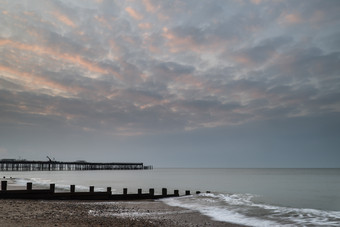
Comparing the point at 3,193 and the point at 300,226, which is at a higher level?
the point at 3,193

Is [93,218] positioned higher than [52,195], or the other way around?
[52,195]

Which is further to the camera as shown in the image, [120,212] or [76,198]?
[76,198]

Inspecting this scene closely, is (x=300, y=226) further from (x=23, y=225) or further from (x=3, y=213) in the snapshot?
(x=3, y=213)

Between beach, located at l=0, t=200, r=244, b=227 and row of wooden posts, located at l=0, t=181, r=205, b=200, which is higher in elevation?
row of wooden posts, located at l=0, t=181, r=205, b=200

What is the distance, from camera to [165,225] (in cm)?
1385

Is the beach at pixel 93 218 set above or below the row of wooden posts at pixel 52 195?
below

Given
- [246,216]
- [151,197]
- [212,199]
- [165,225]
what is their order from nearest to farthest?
1. [165,225]
2. [246,216]
3. [151,197]
4. [212,199]

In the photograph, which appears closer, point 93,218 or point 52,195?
point 93,218

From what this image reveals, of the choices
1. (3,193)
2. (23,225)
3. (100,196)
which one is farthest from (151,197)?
(23,225)

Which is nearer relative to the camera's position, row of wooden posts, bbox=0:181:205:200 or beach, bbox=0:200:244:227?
beach, bbox=0:200:244:227

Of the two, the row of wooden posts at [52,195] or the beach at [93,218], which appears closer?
the beach at [93,218]

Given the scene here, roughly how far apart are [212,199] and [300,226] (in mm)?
11785

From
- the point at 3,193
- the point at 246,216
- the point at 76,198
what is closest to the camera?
the point at 246,216

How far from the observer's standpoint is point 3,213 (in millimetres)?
14211
